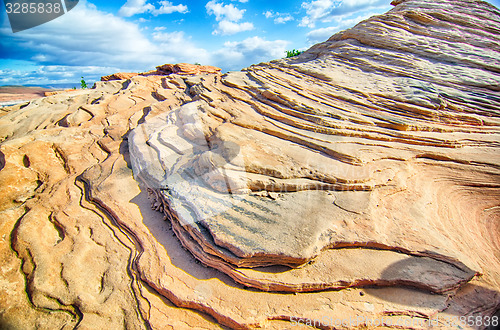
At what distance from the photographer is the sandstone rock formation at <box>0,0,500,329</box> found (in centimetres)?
276

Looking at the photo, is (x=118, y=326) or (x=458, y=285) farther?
(x=458, y=285)

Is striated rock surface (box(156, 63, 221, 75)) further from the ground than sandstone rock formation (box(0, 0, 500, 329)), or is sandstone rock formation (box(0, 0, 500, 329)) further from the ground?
striated rock surface (box(156, 63, 221, 75))

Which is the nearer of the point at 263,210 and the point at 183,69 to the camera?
the point at 263,210

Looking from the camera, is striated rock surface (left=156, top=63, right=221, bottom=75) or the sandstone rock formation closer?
the sandstone rock formation

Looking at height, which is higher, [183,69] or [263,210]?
[183,69]

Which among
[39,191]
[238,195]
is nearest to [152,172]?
[238,195]

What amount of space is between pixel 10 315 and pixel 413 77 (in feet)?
36.8

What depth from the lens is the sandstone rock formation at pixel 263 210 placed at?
2756 millimetres

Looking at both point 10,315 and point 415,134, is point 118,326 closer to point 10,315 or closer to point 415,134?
point 10,315

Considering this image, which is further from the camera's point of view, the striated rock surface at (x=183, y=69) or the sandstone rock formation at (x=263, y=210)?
the striated rock surface at (x=183, y=69)

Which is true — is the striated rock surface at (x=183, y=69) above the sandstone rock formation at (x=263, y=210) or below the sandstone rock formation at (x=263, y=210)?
above

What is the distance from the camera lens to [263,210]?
3.62 m

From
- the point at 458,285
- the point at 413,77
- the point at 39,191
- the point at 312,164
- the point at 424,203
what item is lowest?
the point at 458,285

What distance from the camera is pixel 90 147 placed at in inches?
241
